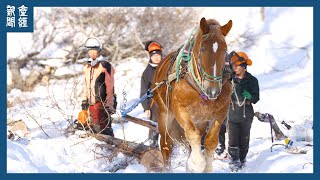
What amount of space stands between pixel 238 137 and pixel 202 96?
76.8 inches

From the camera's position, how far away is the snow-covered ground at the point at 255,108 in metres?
7.70

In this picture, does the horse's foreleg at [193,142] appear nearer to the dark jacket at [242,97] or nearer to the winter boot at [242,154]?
the dark jacket at [242,97]

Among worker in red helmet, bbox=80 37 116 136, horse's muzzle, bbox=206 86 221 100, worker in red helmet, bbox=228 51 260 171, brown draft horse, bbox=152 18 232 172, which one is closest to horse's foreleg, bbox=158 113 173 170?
brown draft horse, bbox=152 18 232 172

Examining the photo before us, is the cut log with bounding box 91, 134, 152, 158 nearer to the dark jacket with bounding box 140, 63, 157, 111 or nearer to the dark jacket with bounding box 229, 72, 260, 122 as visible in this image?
the dark jacket with bounding box 140, 63, 157, 111

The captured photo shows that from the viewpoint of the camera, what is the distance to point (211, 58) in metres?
5.92

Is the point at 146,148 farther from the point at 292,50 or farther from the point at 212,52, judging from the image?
the point at 292,50

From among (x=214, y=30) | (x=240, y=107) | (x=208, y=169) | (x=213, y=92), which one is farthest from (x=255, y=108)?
(x=213, y=92)

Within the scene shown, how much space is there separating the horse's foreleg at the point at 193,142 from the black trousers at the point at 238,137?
1.78 m

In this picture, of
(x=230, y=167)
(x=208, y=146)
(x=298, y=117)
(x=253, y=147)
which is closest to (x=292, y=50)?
(x=298, y=117)

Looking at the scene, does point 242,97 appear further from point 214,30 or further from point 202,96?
point 214,30

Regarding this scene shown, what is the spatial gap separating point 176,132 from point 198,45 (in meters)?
1.81

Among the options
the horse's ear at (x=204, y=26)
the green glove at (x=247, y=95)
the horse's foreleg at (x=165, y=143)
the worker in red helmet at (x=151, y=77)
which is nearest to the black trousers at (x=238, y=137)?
the green glove at (x=247, y=95)

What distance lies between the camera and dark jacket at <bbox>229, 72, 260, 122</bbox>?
796cm

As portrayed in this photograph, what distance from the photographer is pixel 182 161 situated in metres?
8.00
